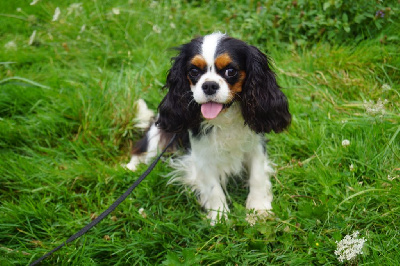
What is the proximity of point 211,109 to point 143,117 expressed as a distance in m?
1.17

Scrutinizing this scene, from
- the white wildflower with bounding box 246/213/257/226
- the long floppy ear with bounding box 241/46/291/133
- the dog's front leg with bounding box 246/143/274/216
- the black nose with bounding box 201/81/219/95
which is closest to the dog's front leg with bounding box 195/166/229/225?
the dog's front leg with bounding box 246/143/274/216

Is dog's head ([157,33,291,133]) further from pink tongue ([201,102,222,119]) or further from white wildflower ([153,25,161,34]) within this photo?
white wildflower ([153,25,161,34])

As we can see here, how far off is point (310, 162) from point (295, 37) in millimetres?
1541

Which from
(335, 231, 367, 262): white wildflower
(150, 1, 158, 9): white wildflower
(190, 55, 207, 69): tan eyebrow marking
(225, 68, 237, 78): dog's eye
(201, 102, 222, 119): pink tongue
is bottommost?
(335, 231, 367, 262): white wildflower

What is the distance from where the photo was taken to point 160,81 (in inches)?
135

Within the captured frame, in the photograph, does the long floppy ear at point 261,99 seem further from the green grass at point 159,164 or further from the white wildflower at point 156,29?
the white wildflower at point 156,29

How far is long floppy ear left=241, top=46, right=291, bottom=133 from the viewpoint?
2188mm

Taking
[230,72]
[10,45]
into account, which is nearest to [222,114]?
[230,72]

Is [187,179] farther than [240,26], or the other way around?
[240,26]

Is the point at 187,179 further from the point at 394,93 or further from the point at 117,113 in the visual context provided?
the point at 394,93

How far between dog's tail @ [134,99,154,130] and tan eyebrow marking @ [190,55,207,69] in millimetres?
1128

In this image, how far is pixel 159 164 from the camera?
9.00ft

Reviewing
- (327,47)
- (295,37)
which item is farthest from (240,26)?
(327,47)

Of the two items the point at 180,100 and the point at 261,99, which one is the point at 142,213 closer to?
the point at 180,100
